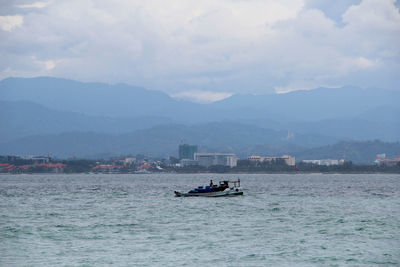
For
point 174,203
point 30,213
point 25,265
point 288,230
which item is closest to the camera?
point 25,265

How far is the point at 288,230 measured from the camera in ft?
215

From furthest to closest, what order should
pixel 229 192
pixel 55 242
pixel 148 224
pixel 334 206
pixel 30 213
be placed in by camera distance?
1. pixel 229 192
2. pixel 334 206
3. pixel 30 213
4. pixel 148 224
5. pixel 55 242

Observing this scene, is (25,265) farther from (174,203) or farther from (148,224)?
(174,203)

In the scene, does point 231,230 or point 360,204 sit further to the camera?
point 360,204

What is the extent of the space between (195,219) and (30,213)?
24195 millimetres

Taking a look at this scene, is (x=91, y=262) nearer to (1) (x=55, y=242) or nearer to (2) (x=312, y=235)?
(1) (x=55, y=242)

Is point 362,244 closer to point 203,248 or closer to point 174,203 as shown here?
point 203,248

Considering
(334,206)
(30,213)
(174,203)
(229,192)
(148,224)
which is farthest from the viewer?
(229,192)

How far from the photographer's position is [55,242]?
189ft

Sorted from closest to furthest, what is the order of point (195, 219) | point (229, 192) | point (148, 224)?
point (148, 224) → point (195, 219) → point (229, 192)

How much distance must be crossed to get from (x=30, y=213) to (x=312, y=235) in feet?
137

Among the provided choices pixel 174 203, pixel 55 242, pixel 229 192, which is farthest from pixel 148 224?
pixel 229 192

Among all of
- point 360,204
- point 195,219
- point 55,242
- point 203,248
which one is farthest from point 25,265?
point 360,204

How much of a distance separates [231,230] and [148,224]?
10.3 meters
